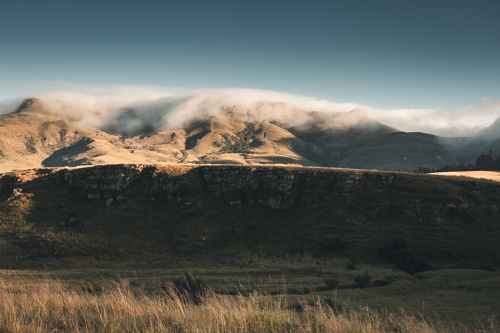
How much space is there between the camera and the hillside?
183ft

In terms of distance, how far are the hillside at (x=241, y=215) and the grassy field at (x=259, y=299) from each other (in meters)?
6.47

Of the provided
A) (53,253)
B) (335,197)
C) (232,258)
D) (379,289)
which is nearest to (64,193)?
(53,253)

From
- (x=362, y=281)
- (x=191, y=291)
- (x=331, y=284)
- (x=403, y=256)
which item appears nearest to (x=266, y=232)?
(x=331, y=284)

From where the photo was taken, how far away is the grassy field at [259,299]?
631 cm

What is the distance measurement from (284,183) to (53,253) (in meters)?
54.2

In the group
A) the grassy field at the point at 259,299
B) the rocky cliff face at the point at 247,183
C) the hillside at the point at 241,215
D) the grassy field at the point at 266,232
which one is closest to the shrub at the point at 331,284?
the grassy field at the point at 259,299

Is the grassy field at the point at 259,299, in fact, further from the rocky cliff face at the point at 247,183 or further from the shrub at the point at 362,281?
the rocky cliff face at the point at 247,183

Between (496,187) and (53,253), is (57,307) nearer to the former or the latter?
(53,253)

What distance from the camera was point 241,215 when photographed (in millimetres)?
70125

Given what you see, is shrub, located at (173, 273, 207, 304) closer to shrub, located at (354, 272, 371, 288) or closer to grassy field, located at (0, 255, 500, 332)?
grassy field, located at (0, 255, 500, 332)

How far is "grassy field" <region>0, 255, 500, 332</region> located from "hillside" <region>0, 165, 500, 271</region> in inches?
255

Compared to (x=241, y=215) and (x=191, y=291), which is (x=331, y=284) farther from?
(x=241, y=215)

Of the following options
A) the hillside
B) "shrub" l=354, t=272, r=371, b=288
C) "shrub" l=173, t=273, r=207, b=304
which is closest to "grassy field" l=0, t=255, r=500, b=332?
"shrub" l=354, t=272, r=371, b=288

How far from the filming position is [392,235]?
58.1 meters
